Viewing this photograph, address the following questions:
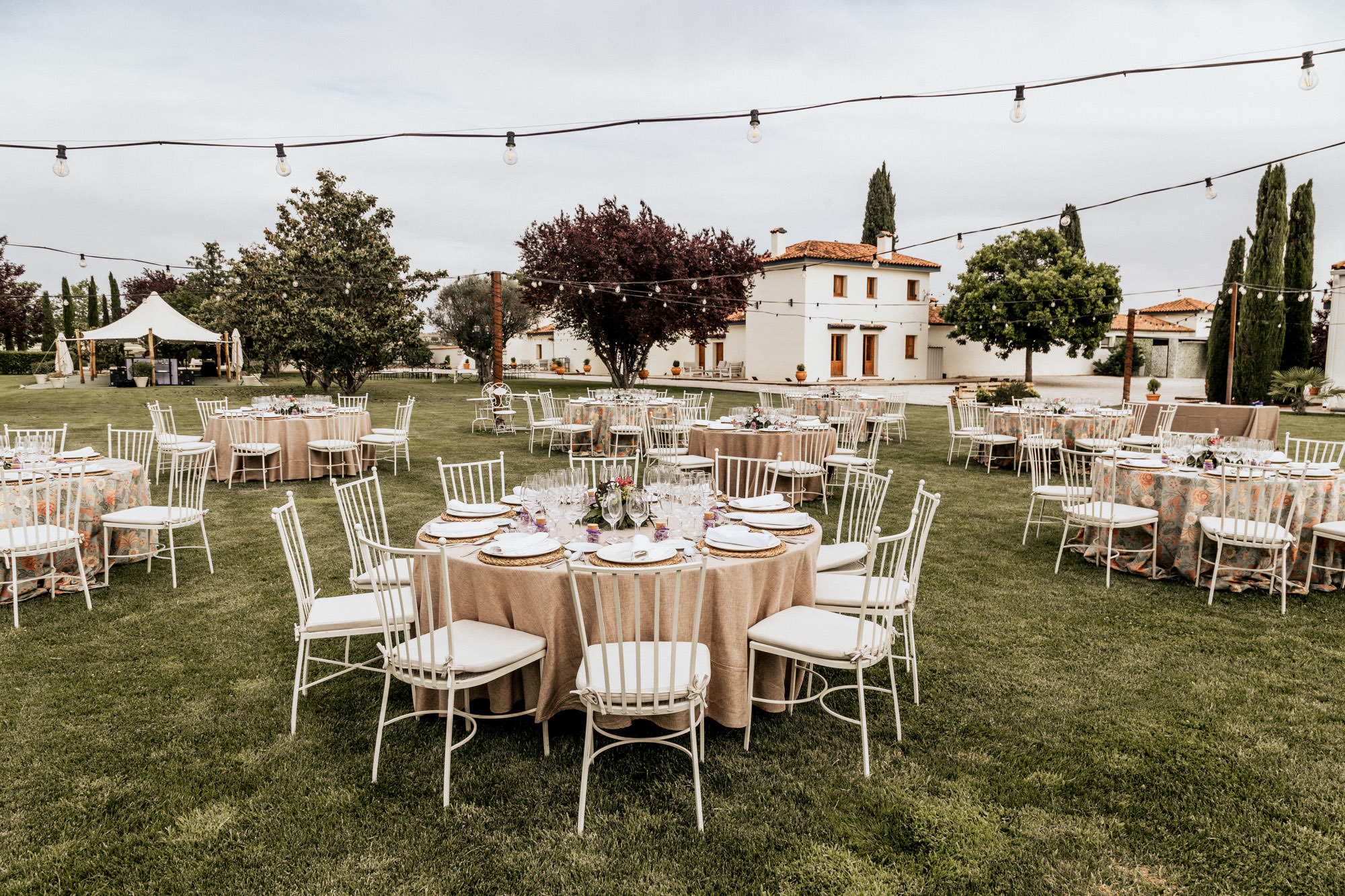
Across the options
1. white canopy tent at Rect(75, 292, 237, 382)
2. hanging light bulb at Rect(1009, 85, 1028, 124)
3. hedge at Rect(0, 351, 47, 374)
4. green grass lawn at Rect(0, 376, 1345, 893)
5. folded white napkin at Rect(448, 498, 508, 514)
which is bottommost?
green grass lawn at Rect(0, 376, 1345, 893)

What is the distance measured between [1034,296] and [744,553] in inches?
1135

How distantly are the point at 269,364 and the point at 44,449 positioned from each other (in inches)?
979

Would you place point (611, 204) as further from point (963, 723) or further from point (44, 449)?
point (963, 723)

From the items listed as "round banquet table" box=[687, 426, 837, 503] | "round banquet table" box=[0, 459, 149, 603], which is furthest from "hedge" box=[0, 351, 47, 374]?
"round banquet table" box=[687, 426, 837, 503]

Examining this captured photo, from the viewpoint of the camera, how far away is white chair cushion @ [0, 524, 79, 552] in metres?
4.23

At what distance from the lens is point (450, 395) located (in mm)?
23234

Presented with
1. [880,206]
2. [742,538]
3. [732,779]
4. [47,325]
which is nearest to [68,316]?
[47,325]

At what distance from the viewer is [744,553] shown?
2891 mm

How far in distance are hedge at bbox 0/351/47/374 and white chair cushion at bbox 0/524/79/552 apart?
34.5 m

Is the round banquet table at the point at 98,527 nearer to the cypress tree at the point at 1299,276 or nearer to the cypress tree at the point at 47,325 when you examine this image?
the cypress tree at the point at 1299,276

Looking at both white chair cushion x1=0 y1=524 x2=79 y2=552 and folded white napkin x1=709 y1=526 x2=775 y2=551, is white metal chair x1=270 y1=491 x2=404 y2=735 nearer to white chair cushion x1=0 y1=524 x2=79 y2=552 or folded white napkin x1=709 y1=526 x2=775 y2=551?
folded white napkin x1=709 y1=526 x2=775 y2=551

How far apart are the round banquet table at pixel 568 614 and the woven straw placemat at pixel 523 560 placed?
2cm

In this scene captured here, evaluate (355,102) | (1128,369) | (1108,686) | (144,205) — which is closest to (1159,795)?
(1108,686)

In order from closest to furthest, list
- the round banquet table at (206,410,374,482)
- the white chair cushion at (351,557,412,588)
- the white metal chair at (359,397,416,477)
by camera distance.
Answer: the white chair cushion at (351,557,412,588)
the round banquet table at (206,410,374,482)
the white metal chair at (359,397,416,477)
